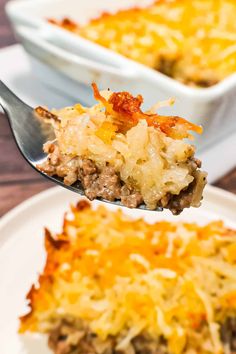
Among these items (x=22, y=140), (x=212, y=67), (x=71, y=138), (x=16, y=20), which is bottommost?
(x=16, y=20)

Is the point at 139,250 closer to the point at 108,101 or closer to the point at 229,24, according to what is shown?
the point at 108,101

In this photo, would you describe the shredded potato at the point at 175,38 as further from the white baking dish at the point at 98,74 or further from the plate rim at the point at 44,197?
the plate rim at the point at 44,197

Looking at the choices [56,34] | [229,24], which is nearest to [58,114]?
[56,34]

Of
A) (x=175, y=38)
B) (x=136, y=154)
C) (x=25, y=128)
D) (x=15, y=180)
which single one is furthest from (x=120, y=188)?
(x=175, y=38)

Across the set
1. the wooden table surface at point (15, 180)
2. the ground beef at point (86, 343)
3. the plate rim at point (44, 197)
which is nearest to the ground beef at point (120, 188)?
the ground beef at point (86, 343)

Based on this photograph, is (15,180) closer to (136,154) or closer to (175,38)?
(175,38)

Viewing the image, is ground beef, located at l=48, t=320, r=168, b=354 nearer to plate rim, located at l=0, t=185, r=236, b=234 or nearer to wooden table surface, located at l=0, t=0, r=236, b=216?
A: plate rim, located at l=0, t=185, r=236, b=234

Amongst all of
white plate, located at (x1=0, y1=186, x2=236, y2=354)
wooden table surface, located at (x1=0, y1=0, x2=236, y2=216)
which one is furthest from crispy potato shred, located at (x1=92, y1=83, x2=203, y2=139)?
wooden table surface, located at (x1=0, y1=0, x2=236, y2=216)
